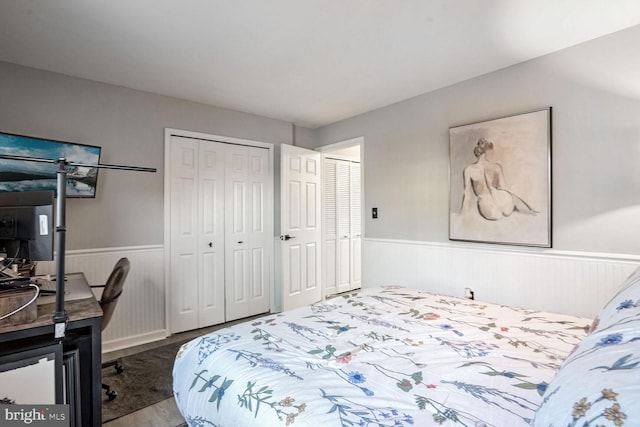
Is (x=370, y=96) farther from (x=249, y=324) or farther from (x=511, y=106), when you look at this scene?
(x=249, y=324)

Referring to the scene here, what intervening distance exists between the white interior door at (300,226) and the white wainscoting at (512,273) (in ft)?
3.27

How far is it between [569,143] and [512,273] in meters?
1.06

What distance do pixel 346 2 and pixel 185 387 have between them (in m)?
2.13

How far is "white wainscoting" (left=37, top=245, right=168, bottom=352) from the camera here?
284 centimetres

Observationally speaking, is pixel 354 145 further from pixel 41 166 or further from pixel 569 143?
pixel 41 166

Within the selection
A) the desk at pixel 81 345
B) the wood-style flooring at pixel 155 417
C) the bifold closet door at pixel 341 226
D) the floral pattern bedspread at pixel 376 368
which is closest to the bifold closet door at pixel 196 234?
the wood-style flooring at pixel 155 417

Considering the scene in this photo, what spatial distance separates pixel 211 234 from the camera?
3.54 m

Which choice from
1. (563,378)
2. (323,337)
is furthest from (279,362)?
(563,378)

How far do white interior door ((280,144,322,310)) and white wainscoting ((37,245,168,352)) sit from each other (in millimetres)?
1345

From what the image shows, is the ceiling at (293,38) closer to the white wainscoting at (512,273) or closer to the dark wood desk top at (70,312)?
the white wainscoting at (512,273)

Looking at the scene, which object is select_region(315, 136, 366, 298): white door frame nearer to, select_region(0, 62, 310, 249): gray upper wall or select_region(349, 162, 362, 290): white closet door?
select_region(349, 162, 362, 290): white closet door

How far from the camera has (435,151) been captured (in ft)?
10.1

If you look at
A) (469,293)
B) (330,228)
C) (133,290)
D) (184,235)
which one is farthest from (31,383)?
(330,228)

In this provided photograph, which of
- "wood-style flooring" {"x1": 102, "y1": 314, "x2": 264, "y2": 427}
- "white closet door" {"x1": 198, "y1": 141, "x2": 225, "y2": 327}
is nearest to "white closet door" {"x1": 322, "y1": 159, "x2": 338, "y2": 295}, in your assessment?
"white closet door" {"x1": 198, "y1": 141, "x2": 225, "y2": 327}
